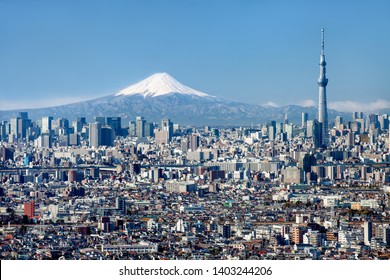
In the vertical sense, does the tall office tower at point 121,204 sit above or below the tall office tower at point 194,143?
below

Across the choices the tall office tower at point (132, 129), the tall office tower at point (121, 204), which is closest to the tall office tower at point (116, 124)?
the tall office tower at point (132, 129)

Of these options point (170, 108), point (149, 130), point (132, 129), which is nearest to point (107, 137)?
point (132, 129)

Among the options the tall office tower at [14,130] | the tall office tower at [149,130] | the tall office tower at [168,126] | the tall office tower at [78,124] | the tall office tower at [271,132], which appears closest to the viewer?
the tall office tower at [14,130]

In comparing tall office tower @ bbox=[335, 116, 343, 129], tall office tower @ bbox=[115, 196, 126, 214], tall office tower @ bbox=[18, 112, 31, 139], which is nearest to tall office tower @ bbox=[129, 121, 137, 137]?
tall office tower @ bbox=[18, 112, 31, 139]

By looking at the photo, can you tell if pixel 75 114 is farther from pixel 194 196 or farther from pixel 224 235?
pixel 224 235

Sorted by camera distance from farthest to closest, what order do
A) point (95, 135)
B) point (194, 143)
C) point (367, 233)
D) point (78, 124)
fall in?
point (78, 124), point (95, 135), point (194, 143), point (367, 233)

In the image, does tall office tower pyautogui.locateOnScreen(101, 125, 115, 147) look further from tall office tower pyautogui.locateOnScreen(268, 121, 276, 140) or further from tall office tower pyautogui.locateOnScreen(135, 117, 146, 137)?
tall office tower pyautogui.locateOnScreen(268, 121, 276, 140)

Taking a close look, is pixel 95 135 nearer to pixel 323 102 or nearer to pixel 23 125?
pixel 23 125

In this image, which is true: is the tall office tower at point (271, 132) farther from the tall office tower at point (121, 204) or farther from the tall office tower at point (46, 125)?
the tall office tower at point (121, 204)
